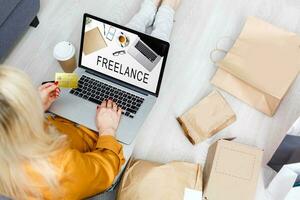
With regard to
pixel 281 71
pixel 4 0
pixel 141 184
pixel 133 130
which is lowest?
pixel 141 184

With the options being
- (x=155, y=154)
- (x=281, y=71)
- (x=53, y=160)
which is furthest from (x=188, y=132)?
(x=53, y=160)

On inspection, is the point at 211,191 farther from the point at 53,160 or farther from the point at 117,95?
the point at 53,160

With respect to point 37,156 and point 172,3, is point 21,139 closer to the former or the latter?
point 37,156

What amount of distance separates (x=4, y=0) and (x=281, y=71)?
1131 mm

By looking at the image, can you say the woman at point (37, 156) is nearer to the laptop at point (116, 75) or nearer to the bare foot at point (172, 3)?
the laptop at point (116, 75)

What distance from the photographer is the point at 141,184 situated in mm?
1269

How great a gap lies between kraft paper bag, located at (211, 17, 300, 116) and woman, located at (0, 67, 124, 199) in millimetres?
648

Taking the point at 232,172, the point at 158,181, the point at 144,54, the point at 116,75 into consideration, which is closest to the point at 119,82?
the point at 116,75

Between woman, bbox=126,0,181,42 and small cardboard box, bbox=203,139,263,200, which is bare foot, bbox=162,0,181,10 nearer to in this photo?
woman, bbox=126,0,181,42

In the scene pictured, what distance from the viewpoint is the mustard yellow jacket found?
97cm

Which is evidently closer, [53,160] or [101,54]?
[53,160]

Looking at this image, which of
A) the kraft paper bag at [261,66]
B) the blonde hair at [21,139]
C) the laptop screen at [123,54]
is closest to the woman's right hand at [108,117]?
the laptop screen at [123,54]

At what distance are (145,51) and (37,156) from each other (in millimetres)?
531

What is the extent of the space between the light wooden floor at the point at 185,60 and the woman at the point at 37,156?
0.43 meters
